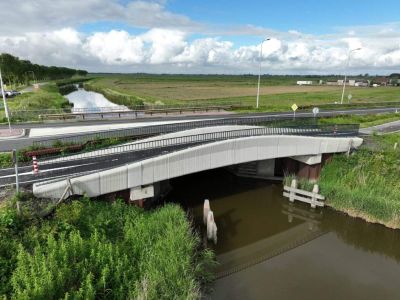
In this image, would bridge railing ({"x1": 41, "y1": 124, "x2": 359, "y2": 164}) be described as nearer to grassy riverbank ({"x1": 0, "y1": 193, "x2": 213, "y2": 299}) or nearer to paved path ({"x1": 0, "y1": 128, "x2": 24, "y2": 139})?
grassy riverbank ({"x1": 0, "y1": 193, "x2": 213, "y2": 299})

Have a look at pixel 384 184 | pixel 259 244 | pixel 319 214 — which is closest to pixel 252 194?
pixel 319 214

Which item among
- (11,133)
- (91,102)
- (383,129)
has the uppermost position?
(383,129)

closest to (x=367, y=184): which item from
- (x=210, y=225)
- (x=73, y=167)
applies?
(x=210, y=225)

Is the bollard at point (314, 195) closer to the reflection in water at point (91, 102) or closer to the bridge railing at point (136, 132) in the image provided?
the bridge railing at point (136, 132)

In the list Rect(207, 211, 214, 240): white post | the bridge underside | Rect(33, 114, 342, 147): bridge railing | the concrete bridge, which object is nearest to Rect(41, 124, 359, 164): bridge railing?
the concrete bridge

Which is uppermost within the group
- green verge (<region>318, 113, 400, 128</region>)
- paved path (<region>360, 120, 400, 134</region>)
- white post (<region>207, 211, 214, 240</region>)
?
green verge (<region>318, 113, 400, 128</region>)

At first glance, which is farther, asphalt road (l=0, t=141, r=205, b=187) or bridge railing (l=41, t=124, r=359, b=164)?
bridge railing (l=41, t=124, r=359, b=164)

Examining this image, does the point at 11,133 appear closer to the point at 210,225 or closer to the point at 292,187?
the point at 210,225
